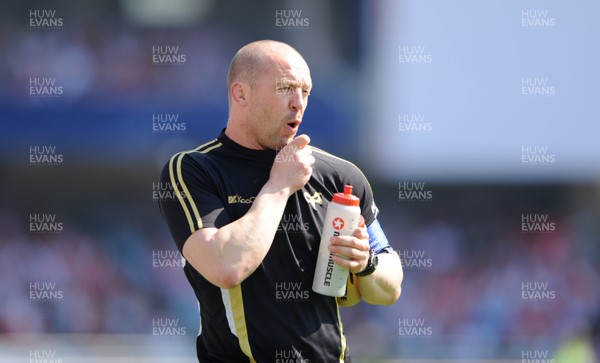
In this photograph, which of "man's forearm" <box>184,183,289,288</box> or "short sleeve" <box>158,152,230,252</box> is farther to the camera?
"short sleeve" <box>158,152,230,252</box>

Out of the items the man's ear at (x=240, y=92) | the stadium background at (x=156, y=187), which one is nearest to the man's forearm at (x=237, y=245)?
the man's ear at (x=240, y=92)

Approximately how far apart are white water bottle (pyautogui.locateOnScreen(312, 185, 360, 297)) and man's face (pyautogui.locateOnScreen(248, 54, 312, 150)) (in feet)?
1.12

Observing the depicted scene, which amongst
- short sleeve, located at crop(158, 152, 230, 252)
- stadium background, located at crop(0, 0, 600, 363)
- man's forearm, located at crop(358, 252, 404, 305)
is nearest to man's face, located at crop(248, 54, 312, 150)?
short sleeve, located at crop(158, 152, 230, 252)

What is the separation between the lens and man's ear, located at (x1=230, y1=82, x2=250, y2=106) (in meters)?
3.37

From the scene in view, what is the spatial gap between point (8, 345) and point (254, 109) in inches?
385

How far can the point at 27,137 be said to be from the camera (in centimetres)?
1298

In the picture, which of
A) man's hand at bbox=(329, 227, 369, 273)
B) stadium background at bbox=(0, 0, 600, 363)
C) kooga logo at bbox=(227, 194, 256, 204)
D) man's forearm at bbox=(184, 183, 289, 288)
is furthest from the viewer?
stadium background at bbox=(0, 0, 600, 363)

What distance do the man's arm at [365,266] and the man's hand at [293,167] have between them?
241 mm

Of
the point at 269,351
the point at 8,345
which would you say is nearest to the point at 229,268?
the point at 269,351

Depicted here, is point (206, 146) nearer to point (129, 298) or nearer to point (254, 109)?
point (254, 109)

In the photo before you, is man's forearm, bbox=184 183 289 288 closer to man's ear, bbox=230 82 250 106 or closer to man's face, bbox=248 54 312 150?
man's face, bbox=248 54 312 150

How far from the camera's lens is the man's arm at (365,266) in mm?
3141

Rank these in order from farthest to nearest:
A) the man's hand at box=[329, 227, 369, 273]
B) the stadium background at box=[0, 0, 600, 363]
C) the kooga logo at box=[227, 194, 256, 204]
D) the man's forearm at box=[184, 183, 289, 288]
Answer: the stadium background at box=[0, 0, 600, 363], the kooga logo at box=[227, 194, 256, 204], the man's hand at box=[329, 227, 369, 273], the man's forearm at box=[184, 183, 289, 288]

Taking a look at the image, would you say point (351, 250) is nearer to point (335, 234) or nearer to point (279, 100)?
point (335, 234)
